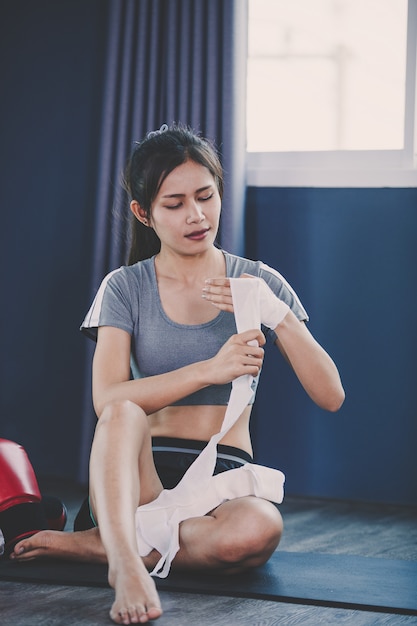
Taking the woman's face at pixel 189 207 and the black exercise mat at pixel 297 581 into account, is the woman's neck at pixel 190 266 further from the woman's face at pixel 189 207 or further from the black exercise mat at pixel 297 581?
the black exercise mat at pixel 297 581

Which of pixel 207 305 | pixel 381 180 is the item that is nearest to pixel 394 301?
pixel 381 180

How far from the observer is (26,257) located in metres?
3.22

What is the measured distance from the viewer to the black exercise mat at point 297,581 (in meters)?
1.65

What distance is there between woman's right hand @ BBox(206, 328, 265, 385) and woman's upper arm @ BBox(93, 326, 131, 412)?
0.81ft

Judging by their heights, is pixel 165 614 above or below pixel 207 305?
below

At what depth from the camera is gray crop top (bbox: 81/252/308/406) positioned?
1.95 m

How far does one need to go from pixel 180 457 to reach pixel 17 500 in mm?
405

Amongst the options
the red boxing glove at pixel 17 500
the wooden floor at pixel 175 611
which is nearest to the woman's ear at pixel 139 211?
the red boxing glove at pixel 17 500

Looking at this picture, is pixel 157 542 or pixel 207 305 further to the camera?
pixel 207 305

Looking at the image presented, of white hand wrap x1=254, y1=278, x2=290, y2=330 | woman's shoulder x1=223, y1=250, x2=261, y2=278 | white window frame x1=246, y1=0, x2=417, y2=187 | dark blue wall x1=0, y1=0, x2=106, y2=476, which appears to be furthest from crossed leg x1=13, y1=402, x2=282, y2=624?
white window frame x1=246, y1=0, x2=417, y2=187

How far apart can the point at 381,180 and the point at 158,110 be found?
82 cm

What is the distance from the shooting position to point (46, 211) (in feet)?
10.6

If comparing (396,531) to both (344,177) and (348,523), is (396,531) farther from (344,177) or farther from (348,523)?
(344,177)

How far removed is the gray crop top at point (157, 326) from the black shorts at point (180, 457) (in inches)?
3.7
